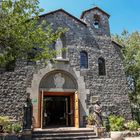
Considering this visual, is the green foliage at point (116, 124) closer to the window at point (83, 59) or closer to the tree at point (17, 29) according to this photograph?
the window at point (83, 59)

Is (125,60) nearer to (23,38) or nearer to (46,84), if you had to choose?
(46,84)

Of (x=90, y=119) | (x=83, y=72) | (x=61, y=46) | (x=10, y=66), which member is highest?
(x=61, y=46)

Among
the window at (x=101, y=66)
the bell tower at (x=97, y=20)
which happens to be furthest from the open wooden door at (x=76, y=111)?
the bell tower at (x=97, y=20)

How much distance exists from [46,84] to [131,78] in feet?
29.6

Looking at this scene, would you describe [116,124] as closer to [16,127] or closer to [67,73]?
[67,73]

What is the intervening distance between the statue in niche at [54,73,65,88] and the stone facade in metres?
0.45

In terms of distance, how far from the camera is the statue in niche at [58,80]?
14.7m

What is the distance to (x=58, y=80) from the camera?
14.8 metres

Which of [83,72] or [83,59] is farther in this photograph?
[83,59]

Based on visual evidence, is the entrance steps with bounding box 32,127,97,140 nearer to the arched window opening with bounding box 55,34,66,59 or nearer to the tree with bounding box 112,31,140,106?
the arched window opening with bounding box 55,34,66,59

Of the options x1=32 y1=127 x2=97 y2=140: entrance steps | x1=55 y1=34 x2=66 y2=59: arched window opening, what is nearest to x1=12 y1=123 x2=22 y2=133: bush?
x1=32 y1=127 x2=97 y2=140: entrance steps

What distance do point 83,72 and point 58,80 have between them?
6.68 ft

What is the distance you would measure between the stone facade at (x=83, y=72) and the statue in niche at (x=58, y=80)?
45 centimetres

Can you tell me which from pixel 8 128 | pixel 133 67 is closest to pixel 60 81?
pixel 8 128
